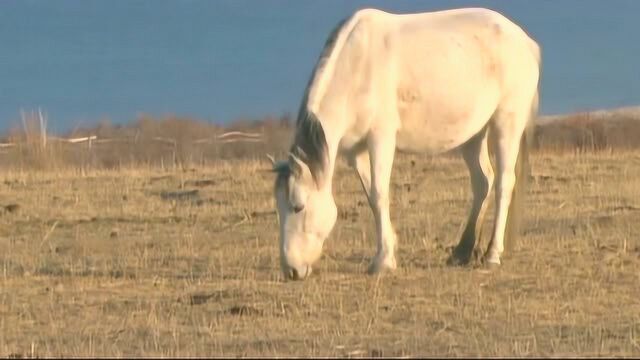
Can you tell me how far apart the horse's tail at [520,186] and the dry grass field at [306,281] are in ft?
0.61

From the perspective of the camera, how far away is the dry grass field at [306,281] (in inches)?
330

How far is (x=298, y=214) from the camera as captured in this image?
1145 centimetres

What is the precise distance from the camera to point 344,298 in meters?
10.1

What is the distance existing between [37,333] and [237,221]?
7.47m

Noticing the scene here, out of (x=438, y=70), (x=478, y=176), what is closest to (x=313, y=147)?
(x=438, y=70)

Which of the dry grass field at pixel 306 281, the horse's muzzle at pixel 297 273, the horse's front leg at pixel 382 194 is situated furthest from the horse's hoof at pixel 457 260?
the horse's muzzle at pixel 297 273

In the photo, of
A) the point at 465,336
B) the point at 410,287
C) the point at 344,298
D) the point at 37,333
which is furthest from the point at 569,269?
the point at 37,333

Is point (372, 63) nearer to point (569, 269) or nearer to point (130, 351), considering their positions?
point (569, 269)

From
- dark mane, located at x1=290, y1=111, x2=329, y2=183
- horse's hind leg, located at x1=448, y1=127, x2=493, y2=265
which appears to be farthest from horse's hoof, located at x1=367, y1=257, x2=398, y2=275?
horse's hind leg, located at x1=448, y1=127, x2=493, y2=265

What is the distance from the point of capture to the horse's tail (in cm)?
1295

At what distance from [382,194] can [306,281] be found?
1.24 metres

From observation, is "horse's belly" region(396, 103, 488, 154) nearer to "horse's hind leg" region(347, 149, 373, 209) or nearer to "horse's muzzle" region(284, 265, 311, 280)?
"horse's hind leg" region(347, 149, 373, 209)

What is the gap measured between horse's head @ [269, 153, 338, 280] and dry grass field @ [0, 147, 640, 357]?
24cm

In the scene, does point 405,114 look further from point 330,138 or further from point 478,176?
point 478,176
